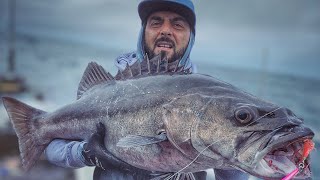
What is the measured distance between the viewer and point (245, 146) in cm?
113

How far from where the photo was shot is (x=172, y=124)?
1.27 m

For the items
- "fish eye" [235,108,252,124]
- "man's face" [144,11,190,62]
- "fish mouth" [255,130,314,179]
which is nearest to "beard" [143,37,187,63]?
"man's face" [144,11,190,62]

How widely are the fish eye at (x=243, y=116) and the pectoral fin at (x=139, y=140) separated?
0.92 feet

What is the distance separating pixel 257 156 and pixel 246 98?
0.78ft

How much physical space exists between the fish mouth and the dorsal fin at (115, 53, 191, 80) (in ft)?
1.68

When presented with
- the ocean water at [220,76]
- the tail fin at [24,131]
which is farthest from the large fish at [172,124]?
the ocean water at [220,76]

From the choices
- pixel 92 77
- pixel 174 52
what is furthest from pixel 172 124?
pixel 174 52

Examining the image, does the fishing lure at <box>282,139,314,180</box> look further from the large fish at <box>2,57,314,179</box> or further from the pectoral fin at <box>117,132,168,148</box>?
the pectoral fin at <box>117,132,168,148</box>

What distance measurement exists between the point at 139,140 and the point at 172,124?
14 centimetres

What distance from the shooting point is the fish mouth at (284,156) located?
1.05m

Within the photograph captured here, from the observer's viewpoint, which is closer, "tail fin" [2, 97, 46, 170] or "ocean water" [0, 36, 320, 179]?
"tail fin" [2, 97, 46, 170]

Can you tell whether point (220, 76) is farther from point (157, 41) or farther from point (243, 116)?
point (243, 116)

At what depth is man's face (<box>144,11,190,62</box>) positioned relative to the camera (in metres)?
2.00

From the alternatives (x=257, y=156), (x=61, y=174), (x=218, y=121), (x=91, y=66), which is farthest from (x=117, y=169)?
(x=61, y=174)
